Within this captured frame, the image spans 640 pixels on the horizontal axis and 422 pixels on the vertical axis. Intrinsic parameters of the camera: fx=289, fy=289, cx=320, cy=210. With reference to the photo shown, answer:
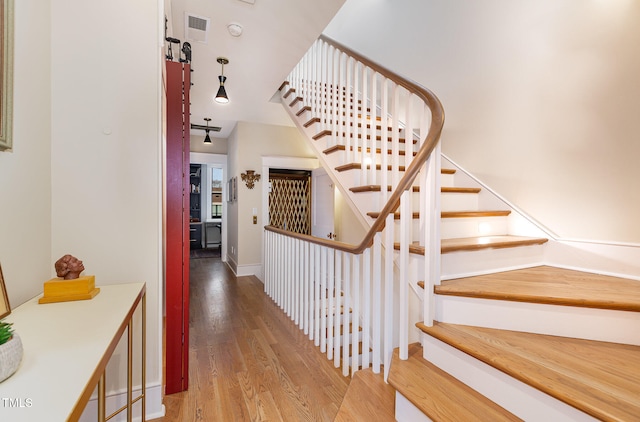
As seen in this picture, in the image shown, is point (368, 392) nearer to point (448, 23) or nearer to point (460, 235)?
point (460, 235)

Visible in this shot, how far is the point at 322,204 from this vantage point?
15.9 ft

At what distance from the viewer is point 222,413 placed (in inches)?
64.9

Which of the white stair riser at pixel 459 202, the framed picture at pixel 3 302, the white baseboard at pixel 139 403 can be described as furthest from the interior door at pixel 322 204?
the framed picture at pixel 3 302

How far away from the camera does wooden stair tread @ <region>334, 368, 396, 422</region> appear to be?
134 centimetres

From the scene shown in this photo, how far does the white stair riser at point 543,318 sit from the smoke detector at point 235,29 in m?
2.61

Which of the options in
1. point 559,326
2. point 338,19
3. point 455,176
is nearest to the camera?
point 559,326

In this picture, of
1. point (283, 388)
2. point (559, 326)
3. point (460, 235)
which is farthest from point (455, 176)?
point (283, 388)

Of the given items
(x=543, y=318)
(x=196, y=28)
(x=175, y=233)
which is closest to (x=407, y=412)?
(x=543, y=318)

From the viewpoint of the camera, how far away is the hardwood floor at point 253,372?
167 centimetres

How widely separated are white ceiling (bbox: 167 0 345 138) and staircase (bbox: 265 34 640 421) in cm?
66

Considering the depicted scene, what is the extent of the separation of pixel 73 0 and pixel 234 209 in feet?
12.8

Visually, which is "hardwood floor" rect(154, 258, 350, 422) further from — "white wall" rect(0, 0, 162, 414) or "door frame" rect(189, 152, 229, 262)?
"door frame" rect(189, 152, 229, 262)

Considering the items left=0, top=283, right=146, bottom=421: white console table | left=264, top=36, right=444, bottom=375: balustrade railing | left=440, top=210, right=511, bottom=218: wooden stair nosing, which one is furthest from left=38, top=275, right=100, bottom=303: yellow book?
left=440, top=210, right=511, bottom=218: wooden stair nosing

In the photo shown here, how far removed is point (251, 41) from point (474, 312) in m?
2.81
